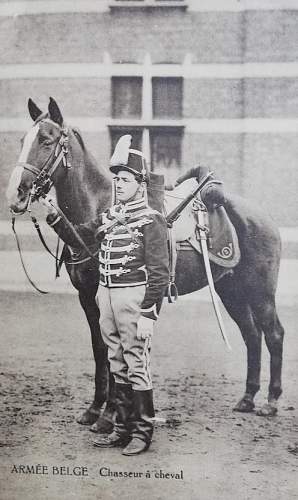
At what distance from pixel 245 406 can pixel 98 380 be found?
606 mm

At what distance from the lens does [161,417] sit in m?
2.31

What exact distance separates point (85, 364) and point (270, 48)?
4.90 feet

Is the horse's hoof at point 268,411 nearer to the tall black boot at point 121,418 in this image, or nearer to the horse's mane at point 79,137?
the tall black boot at point 121,418

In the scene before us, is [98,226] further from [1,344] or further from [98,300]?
[1,344]

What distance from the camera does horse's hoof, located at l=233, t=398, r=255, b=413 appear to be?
232 cm

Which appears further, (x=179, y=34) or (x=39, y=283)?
(x=39, y=283)

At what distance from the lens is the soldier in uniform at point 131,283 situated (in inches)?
79.8

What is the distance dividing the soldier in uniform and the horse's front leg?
12 centimetres

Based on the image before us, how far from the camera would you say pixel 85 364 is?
2.44m

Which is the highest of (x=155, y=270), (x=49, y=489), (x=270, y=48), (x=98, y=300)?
(x=270, y=48)

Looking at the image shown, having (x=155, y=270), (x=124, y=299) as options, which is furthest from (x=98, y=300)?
(x=155, y=270)

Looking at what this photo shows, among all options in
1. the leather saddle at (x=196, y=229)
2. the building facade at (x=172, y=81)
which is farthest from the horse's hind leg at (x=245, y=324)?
the building facade at (x=172, y=81)

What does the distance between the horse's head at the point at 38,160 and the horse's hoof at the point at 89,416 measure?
0.85 meters

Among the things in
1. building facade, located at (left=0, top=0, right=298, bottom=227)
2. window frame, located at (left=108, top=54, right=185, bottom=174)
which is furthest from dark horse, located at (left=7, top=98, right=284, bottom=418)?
window frame, located at (left=108, top=54, right=185, bottom=174)
